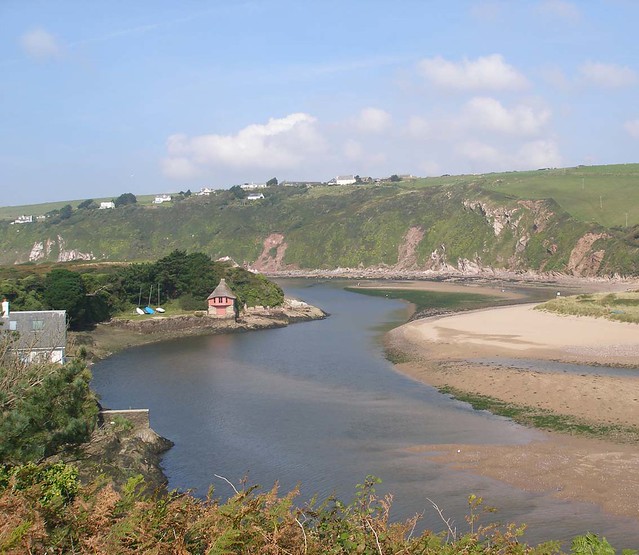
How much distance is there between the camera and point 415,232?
162 m

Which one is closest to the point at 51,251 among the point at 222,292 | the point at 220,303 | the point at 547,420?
the point at 220,303

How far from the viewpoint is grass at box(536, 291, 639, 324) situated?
6456 centimetres

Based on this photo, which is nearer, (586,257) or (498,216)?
(586,257)

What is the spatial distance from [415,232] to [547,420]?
421ft

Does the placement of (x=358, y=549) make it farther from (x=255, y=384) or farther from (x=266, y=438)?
(x=255, y=384)

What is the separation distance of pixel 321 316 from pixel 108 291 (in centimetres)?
2410

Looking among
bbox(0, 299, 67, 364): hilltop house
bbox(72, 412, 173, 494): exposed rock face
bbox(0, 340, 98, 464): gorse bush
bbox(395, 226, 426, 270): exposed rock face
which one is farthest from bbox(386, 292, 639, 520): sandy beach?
bbox(395, 226, 426, 270): exposed rock face

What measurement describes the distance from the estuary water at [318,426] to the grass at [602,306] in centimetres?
2137

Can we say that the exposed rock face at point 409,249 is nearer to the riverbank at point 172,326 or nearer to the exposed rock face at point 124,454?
the riverbank at point 172,326

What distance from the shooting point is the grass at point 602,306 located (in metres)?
64.6

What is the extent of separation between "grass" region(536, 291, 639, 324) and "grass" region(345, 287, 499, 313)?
12.1 metres

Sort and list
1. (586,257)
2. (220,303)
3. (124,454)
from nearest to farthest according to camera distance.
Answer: (124,454), (220,303), (586,257)

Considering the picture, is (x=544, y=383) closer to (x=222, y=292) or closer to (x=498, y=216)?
(x=222, y=292)

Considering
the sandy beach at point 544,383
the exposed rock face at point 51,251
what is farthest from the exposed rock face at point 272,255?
the sandy beach at point 544,383
